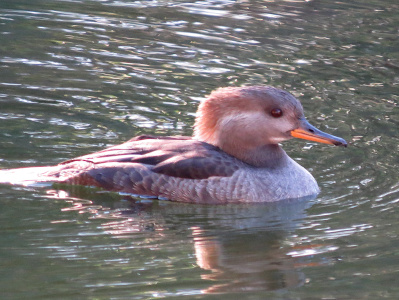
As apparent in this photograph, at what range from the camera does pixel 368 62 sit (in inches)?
519

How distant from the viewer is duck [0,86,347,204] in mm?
8414

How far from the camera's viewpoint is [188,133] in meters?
10.1

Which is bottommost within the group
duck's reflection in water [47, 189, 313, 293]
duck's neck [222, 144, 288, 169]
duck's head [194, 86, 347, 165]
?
duck's reflection in water [47, 189, 313, 293]

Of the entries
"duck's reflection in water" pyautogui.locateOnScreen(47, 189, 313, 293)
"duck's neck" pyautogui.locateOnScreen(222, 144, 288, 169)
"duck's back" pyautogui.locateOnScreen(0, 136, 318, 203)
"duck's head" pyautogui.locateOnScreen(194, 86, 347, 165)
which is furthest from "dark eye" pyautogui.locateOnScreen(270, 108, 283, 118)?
"duck's reflection in water" pyautogui.locateOnScreen(47, 189, 313, 293)

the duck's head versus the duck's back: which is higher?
the duck's head

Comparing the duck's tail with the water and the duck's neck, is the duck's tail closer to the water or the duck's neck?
the water

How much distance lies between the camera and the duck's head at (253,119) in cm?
854

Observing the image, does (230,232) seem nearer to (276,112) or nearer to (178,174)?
(178,174)

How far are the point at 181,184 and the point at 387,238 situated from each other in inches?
91.1

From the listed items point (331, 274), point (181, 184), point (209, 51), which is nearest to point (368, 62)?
point (209, 51)

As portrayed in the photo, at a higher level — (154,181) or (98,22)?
(98,22)

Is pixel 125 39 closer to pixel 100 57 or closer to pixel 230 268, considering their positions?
pixel 100 57

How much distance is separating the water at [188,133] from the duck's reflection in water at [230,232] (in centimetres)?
2

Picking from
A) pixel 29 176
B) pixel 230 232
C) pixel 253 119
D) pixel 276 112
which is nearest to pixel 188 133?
pixel 253 119
